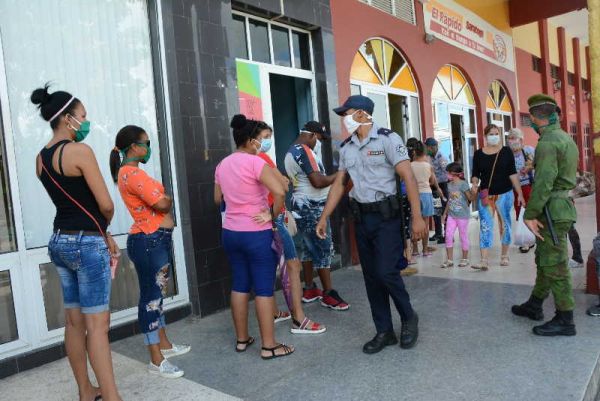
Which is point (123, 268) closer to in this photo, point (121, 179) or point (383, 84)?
point (121, 179)

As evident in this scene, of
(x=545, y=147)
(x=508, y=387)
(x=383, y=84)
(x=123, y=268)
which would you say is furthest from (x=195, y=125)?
(x=383, y=84)

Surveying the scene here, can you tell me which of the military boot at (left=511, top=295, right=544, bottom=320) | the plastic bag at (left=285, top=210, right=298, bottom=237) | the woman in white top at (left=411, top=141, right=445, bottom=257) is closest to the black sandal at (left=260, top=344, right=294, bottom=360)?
the plastic bag at (left=285, top=210, right=298, bottom=237)

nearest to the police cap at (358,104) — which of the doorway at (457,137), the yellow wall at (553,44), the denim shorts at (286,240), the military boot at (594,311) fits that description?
the denim shorts at (286,240)

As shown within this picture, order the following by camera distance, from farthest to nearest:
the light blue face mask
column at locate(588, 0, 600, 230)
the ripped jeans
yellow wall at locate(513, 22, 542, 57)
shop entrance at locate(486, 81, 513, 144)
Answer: yellow wall at locate(513, 22, 542, 57), shop entrance at locate(486, 81, 513, 144), column at locate(588, 0, 600, 230), the light blue face mask, the ripped jeans

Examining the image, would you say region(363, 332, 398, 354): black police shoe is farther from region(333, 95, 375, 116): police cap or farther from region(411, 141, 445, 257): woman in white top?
region(411, 141, 445, 257): woman in white top

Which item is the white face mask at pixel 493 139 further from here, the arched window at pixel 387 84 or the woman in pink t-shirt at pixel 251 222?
the woman in pink t-shirt at pixel 251 222

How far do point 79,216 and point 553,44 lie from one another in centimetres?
1991

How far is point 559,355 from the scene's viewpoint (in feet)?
10.0

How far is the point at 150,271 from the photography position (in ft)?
10.2

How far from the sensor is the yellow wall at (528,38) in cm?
1470

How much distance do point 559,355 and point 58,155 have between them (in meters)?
3.25

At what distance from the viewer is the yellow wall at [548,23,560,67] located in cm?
1767

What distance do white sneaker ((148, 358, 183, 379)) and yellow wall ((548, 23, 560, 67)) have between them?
18718 millimetres

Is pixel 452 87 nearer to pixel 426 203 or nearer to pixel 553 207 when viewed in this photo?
pixel 426 203
